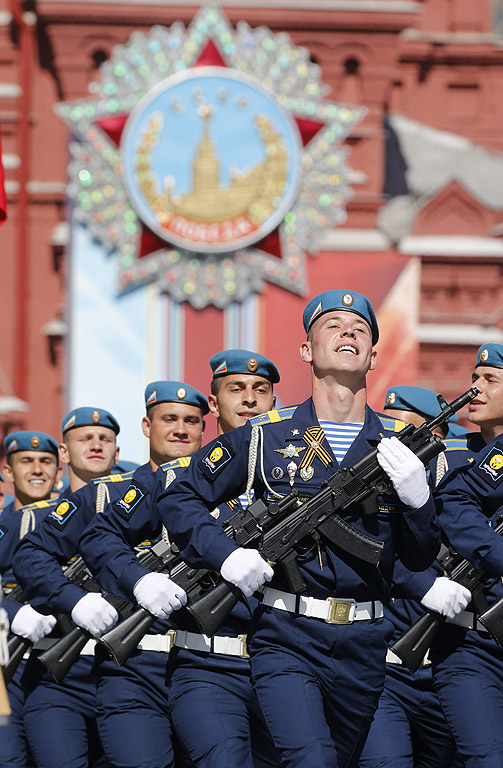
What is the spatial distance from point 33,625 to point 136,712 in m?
0.74

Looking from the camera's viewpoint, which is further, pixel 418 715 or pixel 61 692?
pixel 61 692

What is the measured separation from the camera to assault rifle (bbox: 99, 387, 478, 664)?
168 inches

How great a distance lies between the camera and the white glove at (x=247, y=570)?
13.9 feet

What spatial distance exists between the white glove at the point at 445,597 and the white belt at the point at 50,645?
168 cm

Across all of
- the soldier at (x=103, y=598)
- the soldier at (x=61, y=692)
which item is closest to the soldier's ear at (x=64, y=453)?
the soldier at (x=103, y=598)

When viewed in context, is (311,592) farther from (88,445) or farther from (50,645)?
(88,445)

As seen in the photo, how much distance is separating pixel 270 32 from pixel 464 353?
3561 millimetres

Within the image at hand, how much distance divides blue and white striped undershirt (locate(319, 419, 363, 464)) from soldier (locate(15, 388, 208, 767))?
823 millimetres

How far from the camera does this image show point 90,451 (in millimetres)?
6645

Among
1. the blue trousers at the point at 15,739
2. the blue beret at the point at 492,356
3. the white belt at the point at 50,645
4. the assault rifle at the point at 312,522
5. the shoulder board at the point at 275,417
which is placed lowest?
the blue trousers at the point at 15,739

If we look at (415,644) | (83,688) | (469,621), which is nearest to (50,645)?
(83,688)

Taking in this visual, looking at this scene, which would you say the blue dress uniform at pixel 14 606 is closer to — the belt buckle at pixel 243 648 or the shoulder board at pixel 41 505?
the shoulder board at pixel 41 505

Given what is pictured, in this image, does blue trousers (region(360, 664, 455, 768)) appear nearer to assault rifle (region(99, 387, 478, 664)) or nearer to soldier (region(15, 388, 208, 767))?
soldier (region(15, 388, 208, 767))

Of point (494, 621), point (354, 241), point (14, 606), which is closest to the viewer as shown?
point (494, 621)
